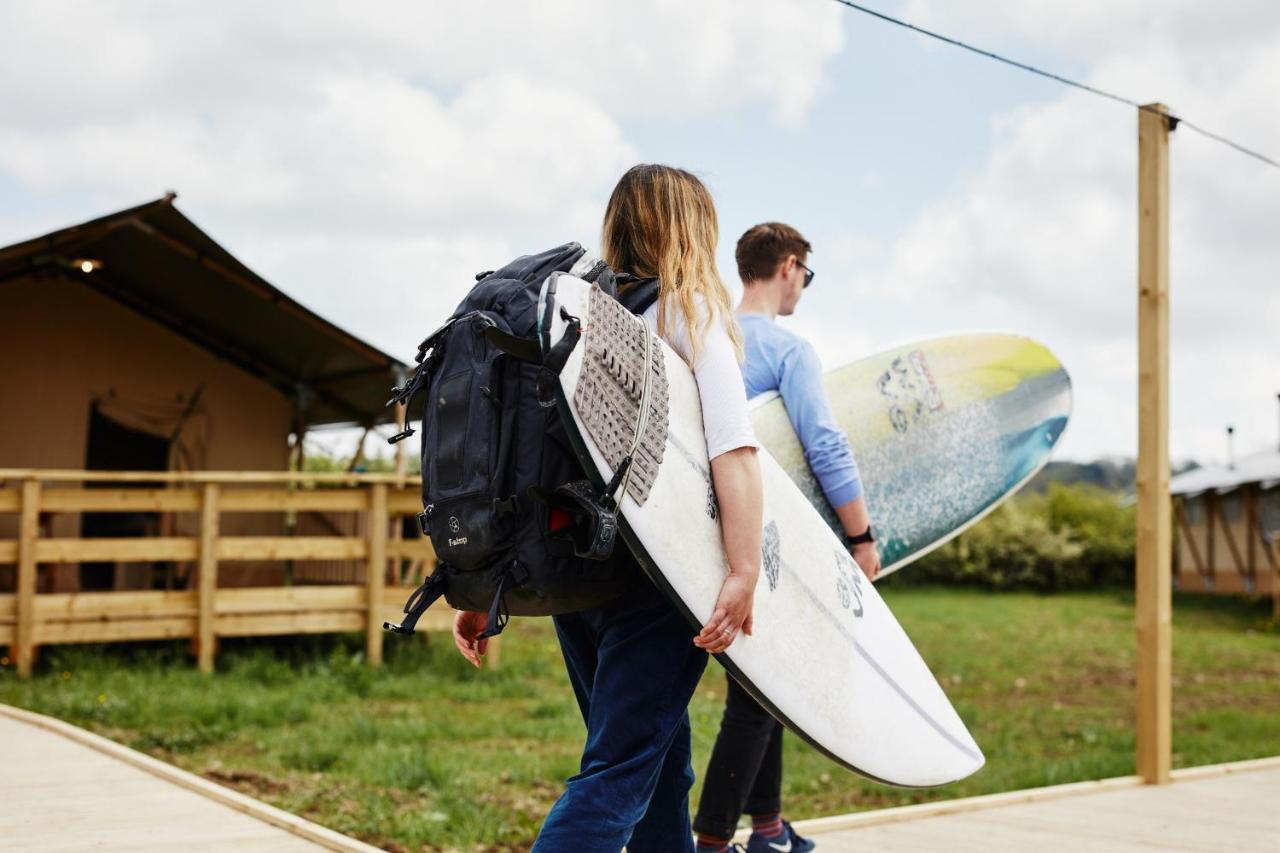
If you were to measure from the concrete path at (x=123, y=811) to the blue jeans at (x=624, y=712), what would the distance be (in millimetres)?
1386

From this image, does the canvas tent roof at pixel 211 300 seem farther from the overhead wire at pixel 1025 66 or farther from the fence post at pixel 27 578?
the overhead wire at pixel 1025 66

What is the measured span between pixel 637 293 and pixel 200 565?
6786 millimetres

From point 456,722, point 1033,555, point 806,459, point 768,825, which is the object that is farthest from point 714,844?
point 1033,555

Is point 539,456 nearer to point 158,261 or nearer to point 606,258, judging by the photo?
point 606,258

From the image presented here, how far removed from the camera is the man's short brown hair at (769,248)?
11.0ft

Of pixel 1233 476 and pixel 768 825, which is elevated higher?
pixel 1233 476

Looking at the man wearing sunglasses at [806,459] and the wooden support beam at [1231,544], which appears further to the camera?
the wooden support beam at [1231,544]

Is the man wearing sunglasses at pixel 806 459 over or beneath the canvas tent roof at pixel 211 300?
beneath

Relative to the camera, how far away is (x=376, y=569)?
8.88 m

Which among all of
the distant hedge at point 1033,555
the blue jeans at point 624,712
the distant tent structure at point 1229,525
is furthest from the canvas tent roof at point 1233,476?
the blue jeans at point 624,712

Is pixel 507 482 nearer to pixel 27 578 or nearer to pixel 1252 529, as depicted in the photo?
pixel 27 578

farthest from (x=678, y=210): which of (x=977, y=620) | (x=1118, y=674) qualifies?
(x=977, y=620)

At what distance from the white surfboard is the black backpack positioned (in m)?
0.06

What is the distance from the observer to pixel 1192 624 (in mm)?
16328
